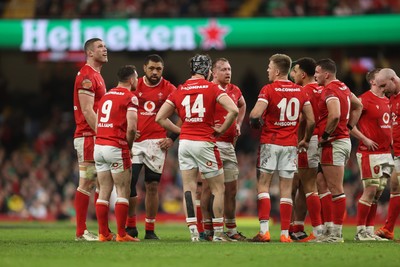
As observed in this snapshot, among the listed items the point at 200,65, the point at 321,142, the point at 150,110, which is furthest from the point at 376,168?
the point at 150,110

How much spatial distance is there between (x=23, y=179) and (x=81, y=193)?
1394 cm

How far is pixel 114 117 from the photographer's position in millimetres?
12930

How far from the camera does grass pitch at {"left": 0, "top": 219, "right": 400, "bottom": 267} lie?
9.96 m

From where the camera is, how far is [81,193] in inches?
532

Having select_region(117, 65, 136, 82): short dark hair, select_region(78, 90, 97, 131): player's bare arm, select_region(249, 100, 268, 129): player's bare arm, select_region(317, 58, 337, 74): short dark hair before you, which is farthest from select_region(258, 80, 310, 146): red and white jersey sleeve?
select_region(78, 90, 97, 131): player's bare arm

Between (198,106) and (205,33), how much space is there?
1442cm

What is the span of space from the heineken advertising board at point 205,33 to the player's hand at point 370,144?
13135 millimetres

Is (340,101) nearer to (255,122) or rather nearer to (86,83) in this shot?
(255,122)

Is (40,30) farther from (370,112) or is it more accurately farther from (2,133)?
(370,112)

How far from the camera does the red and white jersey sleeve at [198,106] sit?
1265 cm

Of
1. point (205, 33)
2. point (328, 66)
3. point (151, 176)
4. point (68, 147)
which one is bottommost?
point (68, 147)

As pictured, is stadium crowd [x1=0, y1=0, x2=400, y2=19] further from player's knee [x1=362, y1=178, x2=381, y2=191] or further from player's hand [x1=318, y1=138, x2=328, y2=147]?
player's hand [x1=318, y1=138, x2=328, y2=147]

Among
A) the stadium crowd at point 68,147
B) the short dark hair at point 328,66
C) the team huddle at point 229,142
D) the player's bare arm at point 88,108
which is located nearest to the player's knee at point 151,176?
the team huddle at point 229,142

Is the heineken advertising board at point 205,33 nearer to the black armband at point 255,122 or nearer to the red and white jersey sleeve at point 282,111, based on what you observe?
the red and white jersey sleeve at point 282,111
